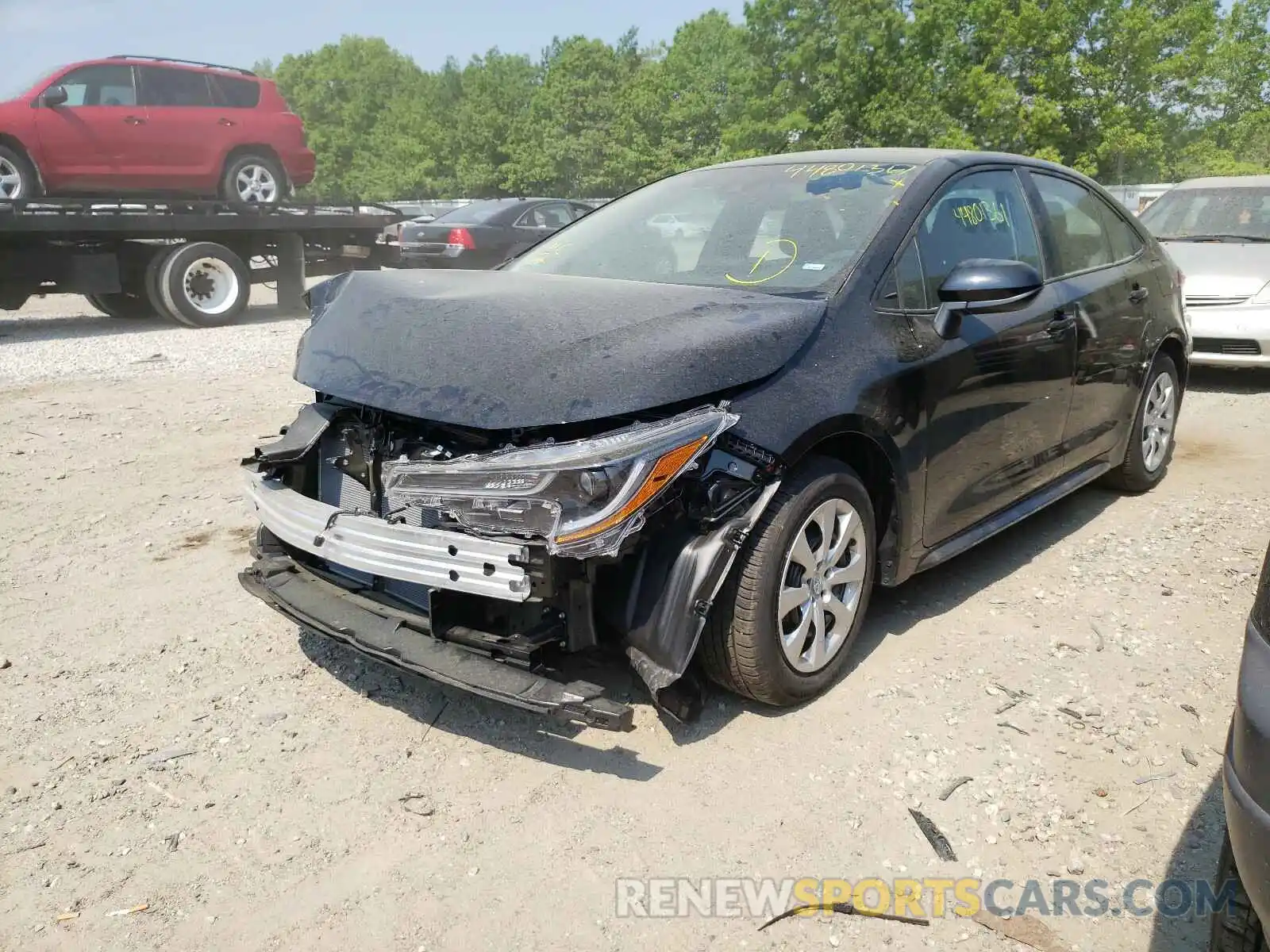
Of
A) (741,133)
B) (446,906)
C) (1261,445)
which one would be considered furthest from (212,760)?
(741,133)

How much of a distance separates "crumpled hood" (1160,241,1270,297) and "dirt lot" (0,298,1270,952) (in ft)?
14.1

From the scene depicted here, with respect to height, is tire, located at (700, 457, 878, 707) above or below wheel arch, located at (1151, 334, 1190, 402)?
below

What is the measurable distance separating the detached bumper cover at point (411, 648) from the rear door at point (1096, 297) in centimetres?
271

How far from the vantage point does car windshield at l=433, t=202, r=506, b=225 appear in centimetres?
1350

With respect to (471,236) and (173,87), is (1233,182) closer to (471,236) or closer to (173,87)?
(471,236)

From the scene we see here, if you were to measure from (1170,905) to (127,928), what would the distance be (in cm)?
240

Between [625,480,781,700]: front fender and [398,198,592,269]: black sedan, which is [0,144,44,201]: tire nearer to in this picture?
[398,198,592,269]: black sedan

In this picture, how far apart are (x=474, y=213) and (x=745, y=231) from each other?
425 inches

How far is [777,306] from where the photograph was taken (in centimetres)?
305

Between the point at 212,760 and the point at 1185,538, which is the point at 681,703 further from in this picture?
the point at 1185,538

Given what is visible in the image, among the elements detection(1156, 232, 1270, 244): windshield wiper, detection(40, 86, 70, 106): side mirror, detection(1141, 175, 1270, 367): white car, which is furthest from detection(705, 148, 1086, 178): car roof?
detection(40, 86, 70, 106): side mirror

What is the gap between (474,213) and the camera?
542 inches

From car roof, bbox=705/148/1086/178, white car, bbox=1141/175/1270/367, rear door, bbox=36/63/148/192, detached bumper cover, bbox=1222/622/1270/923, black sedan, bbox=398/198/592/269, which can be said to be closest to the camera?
detached bumper cover, bbox=1222/622/1270/923

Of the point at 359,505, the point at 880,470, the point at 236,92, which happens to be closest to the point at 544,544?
the point at 359,505
